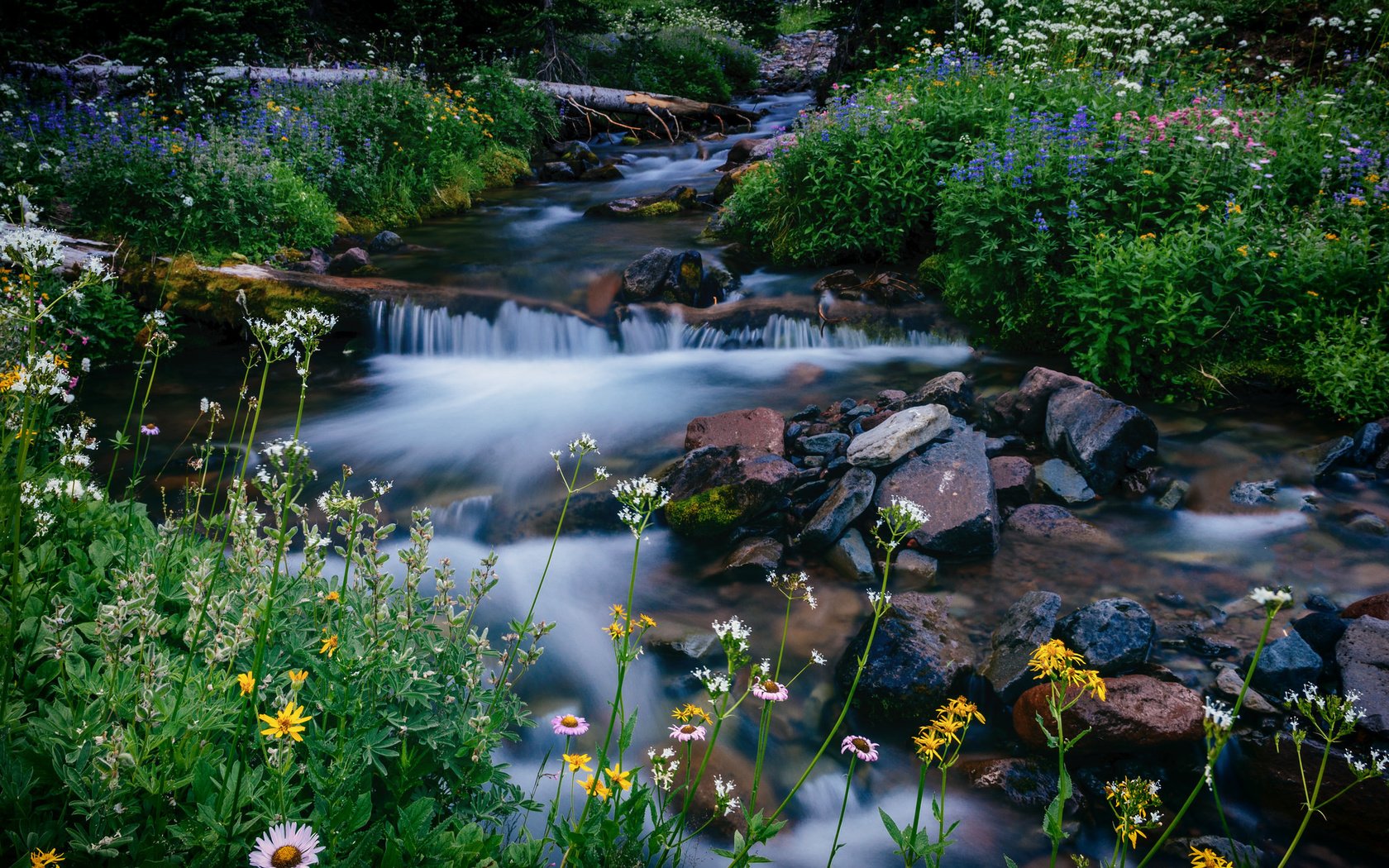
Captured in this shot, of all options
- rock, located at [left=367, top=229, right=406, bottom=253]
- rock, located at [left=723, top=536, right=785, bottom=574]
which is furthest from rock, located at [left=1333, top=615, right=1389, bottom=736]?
rock, located at [left=367, top=229, right=406, bottom=253]

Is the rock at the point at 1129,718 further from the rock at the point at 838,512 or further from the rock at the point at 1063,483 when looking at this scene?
the rock at the point at 1063,483

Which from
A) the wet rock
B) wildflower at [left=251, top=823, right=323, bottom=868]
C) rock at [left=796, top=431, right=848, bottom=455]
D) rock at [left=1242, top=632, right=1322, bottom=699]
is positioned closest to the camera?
wildflower at [left=251, top=823, right=323, bottom=868]

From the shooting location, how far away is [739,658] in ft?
6.15

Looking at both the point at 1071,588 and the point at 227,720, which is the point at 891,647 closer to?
the point at 1071,588

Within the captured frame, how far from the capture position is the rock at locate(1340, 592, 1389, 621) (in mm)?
4004

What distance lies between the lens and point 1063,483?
5543 mm

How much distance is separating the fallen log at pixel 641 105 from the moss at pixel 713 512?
1342cm

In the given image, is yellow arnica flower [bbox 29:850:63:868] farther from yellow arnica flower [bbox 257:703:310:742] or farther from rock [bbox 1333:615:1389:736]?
rock [bbox 1333:615:1389:736]

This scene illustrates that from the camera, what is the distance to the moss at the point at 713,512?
5246mm

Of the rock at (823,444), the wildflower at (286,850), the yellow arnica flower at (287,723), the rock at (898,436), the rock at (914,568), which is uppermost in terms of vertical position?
the yellow arnica flower at (287,723)

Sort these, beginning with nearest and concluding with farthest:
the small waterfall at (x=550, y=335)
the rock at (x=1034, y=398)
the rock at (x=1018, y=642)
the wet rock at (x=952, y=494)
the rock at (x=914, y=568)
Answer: the rock at (x=1018, y=642) < the rock at (x=914, y=568) < the wet rock at (x=952, y=494) < the rock at (x=1034, y=398) < the small waterfall at (x=550, y=335)

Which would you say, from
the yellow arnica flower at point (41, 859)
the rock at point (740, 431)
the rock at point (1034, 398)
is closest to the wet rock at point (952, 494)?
the rock at point (1034, 398)

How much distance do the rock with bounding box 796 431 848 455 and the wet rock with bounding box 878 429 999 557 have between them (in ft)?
1.98

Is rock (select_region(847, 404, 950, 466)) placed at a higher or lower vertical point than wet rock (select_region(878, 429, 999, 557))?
higher
